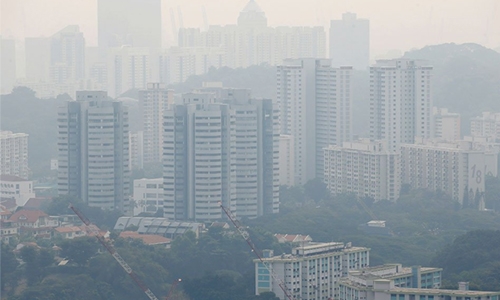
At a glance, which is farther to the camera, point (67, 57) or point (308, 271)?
point (67, 57)

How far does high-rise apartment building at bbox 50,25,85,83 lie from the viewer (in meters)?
31.7

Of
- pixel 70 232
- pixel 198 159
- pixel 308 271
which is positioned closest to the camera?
pixel 308 271

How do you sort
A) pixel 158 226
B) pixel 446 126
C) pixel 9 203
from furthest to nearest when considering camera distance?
pixel 446 126 → pixel 9 203 → pixel 158 226

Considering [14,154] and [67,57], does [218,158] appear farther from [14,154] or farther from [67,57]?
[67,57]

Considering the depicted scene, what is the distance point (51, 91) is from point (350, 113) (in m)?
9.40

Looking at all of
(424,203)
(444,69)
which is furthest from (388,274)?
(444,69)

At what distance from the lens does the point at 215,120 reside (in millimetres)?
18125

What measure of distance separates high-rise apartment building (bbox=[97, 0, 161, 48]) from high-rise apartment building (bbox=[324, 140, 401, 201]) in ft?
40.4

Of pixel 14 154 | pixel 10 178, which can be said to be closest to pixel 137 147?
pixel 14 154

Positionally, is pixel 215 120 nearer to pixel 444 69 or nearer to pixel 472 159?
pixel 472 159

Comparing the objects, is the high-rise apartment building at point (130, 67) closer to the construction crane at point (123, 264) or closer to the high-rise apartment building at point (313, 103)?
the high-rise apartment building at point (313, 103)

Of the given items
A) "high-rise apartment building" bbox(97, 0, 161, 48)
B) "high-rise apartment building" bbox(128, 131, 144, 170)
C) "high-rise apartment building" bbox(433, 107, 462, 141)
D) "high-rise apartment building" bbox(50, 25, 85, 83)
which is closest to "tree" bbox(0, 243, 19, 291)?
"high-rise apartment building" bbox(128, 131, 144, 170)

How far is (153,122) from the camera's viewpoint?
24391mm

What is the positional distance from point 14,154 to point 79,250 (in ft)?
26.6
